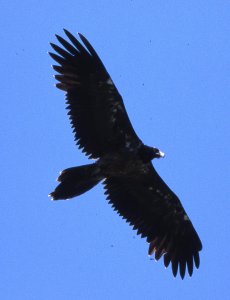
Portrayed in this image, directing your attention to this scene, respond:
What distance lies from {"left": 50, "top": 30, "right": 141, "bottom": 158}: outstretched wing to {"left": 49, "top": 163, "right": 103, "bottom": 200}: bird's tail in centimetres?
51

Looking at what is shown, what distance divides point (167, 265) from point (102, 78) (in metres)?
4.00

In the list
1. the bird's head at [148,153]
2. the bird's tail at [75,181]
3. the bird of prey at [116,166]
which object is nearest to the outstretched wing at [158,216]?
the bird of prey at [116,166]

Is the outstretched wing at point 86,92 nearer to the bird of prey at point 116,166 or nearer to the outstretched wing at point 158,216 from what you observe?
the bird of prey at point 116,166

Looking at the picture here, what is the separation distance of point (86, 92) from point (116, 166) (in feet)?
5.10

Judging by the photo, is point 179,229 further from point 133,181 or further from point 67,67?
point 67,67

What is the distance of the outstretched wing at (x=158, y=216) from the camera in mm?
16797

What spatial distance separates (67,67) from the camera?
15859 mm

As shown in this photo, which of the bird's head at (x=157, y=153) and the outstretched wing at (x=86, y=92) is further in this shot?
the bird's head at (x=157, y=153)


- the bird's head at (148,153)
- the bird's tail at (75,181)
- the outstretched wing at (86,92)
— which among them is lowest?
the bird's tail at (75,181)

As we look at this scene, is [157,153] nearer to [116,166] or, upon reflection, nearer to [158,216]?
[116,166]

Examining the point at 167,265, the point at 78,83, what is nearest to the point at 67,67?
the point at 78,83

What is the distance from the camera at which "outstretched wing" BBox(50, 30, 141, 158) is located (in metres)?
15.7

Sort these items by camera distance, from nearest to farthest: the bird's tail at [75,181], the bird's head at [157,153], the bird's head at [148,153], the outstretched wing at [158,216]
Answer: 1. the bird's tail at [75,181]
2. the bird's head at [148,153]
3. the bird's head at [157,153]
4. the outstretched wing at [158,216]

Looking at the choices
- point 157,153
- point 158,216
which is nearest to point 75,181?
point 157,153
